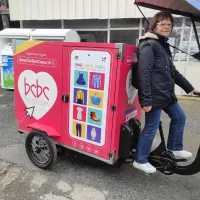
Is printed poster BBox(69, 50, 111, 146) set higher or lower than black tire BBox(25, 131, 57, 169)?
higher

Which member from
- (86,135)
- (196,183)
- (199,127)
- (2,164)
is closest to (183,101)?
(199,127)

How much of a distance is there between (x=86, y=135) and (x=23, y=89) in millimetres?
1135

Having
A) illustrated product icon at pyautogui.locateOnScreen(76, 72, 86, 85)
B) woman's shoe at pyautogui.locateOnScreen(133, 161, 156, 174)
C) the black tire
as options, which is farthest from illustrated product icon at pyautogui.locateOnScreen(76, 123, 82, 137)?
woman's shoe at pyautogui.locateOnScreen(133, 161, 156, 174)

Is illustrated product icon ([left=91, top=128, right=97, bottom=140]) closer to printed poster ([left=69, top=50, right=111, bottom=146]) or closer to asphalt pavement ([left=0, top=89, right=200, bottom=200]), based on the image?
printed poster ([left=69, top=50, right=111, bottom=146])

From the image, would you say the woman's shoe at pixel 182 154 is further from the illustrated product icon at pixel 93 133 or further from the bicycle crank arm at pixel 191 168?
the illustrated product icon at pixel 93 133

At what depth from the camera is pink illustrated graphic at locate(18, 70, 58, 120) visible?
2994 mm

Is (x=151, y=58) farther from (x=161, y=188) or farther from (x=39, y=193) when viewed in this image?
(x=39, y=193)

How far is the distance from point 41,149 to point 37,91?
791 millimetres

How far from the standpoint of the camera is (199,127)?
4.96 m

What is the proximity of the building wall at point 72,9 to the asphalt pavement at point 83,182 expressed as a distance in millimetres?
4871

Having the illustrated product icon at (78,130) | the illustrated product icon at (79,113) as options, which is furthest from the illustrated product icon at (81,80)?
the illustrated product icon at (78,130)

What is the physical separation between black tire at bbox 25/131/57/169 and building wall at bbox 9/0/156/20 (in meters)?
4.94

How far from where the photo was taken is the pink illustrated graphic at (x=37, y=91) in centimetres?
299

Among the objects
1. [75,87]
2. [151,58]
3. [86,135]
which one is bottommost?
[86,135]
